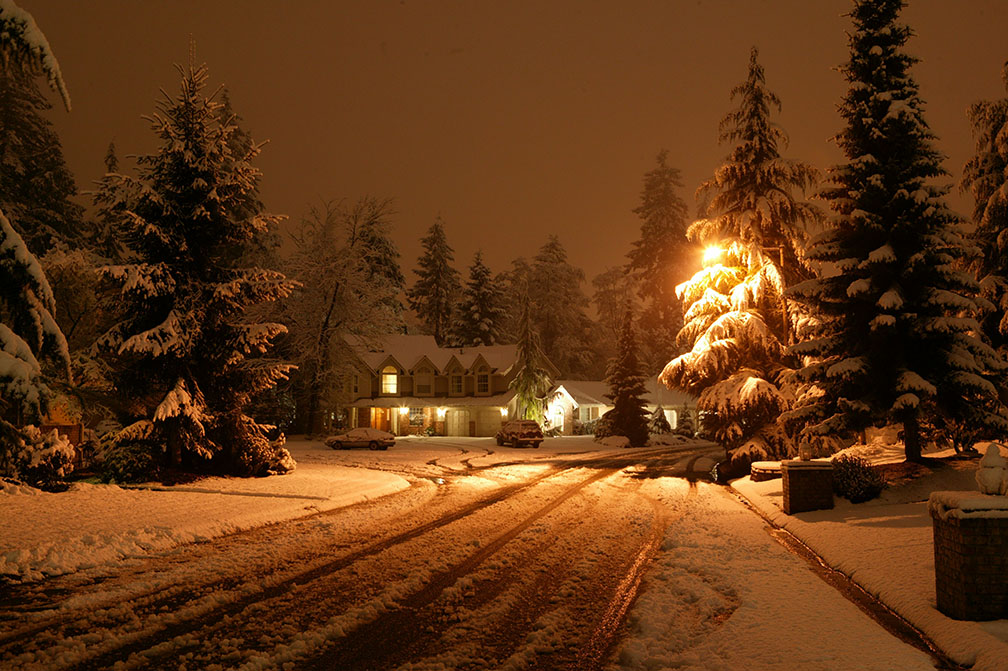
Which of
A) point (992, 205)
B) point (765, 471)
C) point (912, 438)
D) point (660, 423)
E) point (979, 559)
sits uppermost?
point (992, 205)

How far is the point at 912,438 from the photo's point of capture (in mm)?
14352

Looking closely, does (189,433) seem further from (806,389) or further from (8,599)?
(806,389)

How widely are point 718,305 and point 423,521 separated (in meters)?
13.7

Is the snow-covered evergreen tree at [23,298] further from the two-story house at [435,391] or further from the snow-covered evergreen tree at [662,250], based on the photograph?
the snow-covered evergreen tree at [662,250]

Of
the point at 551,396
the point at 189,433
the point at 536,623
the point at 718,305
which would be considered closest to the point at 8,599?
the point at 536,623

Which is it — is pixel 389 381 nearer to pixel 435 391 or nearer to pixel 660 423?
pixel 435 391

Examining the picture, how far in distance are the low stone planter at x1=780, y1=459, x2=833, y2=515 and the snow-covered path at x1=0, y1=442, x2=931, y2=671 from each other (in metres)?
1.02

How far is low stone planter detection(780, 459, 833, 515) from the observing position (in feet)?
43.0

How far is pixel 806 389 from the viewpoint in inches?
701

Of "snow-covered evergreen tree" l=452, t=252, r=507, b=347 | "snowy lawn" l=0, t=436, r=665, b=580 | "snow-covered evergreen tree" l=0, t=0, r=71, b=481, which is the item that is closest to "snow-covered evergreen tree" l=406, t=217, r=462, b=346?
"snow-covered evergreen tree" l=452, t=252, r=507, b=347

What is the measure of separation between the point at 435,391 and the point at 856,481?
142 feet

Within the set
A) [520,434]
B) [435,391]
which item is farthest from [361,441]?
[435,391]

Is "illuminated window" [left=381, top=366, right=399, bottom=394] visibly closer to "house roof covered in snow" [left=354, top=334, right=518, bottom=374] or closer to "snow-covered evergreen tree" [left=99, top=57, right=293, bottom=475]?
"house roof covered in snow" [left=354, top=334, right=518, bottom=374]

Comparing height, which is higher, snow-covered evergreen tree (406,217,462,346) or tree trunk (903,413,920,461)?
snow-covered evergreen tree (406,217,462,346)
